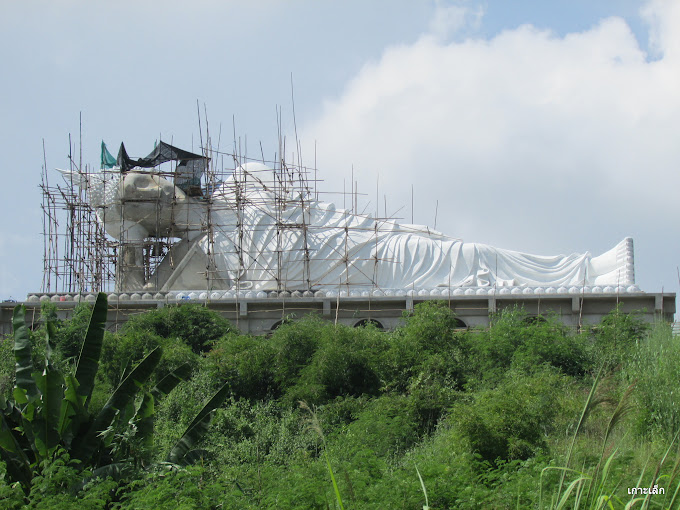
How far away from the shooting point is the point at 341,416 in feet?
62.5

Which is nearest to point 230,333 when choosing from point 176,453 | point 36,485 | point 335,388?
point 335,388

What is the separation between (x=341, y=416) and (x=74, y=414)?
8471 millimetres

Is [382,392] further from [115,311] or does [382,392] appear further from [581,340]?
[115,311]

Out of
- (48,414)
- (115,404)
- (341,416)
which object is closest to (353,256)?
(341,416)

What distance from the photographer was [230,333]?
2422cm

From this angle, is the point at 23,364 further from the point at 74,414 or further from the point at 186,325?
the point at 186,325

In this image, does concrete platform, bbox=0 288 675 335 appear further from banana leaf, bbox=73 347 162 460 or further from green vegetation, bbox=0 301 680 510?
banana leaf, bbox=73 347 162 460

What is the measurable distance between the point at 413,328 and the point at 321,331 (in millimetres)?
2212

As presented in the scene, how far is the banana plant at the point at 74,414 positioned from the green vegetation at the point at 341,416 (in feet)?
0.08

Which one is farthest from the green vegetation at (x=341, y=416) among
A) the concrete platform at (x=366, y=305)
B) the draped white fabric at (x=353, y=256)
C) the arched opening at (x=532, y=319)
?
the draped white fabric at (x=353, y=256)

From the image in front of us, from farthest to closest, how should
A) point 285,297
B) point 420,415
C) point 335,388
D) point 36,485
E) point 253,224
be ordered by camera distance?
point 253,224 < point 285,297 < point 335,388 < point 420,415 < point 36,485

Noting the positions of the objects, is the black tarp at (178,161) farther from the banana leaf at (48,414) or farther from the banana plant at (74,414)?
the banana leaf at (48,414)

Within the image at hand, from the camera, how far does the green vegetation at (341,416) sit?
1065cm

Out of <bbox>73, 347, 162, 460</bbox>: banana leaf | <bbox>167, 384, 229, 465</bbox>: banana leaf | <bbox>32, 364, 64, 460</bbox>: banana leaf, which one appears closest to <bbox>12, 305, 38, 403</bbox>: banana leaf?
<bbox>32, 364, 64, 460</bbox>: banana leaf
